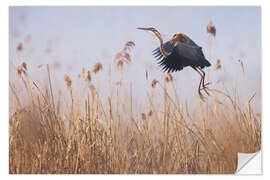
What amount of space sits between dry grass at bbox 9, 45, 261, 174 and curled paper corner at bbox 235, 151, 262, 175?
0.05m

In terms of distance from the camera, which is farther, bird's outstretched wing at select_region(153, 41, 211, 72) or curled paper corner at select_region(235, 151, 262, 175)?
bird's outstretched wing at select_region(153, 41, 211, 72)

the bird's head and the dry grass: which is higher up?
the bird's head

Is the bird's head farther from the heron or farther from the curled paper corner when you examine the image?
the curled paper corner

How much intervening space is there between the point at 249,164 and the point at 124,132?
125 centimetres

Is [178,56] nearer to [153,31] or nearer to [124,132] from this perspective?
[153,31]

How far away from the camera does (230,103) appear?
319 cm

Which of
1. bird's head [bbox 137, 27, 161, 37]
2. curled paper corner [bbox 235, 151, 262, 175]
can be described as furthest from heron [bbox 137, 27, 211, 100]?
curled paper corner [bbox 235, 151, 262, 175]

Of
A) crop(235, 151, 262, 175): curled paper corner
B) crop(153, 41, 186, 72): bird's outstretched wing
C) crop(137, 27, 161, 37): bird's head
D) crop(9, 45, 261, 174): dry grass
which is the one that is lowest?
crop(235, 151, 262, 175): curled paper corner

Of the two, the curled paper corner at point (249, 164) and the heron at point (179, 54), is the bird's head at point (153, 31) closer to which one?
the heron at point (179, 54)

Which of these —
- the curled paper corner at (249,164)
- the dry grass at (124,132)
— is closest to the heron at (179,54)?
the dry grass at (124,132)

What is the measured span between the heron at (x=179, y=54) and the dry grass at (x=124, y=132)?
15 cm

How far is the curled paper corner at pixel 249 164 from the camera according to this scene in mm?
3127

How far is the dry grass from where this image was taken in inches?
124
